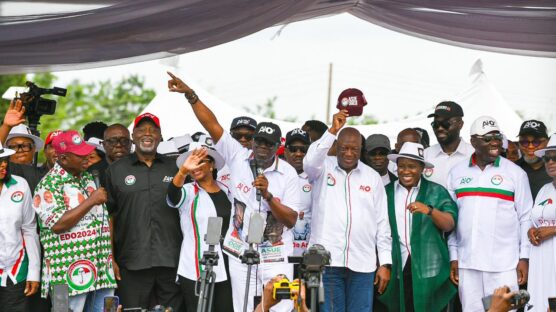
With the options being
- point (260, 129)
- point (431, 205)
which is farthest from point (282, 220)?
point (431, 205)

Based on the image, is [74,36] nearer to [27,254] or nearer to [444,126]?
[27,254]

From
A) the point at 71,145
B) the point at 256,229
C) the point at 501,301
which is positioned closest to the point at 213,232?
the point at 256,229

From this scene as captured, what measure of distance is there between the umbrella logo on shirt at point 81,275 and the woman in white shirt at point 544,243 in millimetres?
3595

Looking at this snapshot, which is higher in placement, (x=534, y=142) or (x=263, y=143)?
(x=534, y=142)

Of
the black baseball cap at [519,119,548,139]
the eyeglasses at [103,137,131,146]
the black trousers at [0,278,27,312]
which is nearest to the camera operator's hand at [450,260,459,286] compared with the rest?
the black baseball cap at [519,119,548,139]

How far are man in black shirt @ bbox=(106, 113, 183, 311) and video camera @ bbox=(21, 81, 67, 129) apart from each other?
3.77 ft

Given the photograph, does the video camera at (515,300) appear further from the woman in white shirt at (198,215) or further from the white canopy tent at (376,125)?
the white canopy tent at (376,125)

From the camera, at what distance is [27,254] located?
865 cm

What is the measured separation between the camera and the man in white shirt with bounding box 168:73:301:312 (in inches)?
335

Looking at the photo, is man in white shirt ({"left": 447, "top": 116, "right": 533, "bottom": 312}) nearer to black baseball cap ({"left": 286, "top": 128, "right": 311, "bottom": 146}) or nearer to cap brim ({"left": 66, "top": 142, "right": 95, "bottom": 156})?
black baseball cap ({"left": 286, "top": 128, "right": 311, "bottom": 146})

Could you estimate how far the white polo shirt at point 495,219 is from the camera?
351 inches

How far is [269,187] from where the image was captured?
8719mm

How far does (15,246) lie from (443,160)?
394cm

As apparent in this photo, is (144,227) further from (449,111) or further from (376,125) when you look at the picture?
(376,125)
